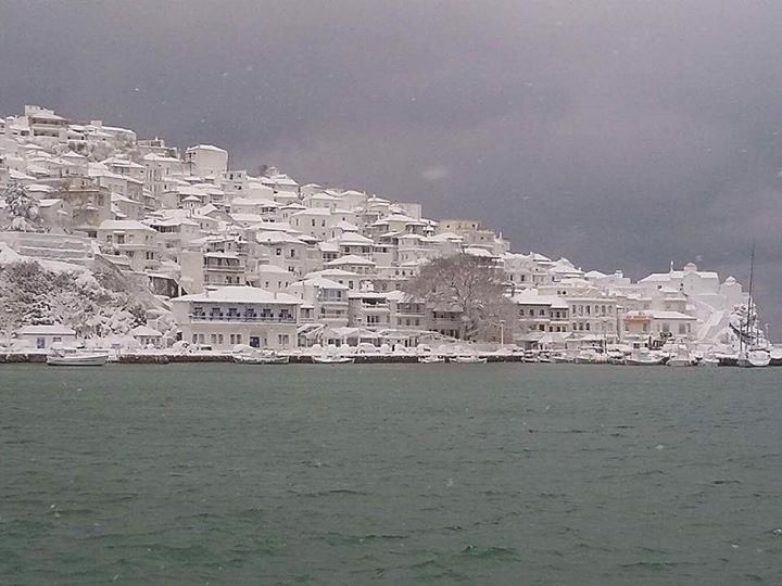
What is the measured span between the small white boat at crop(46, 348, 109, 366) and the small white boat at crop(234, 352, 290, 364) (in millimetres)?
9609

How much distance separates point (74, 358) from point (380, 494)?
47394mm

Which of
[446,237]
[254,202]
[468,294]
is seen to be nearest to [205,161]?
[254,202]

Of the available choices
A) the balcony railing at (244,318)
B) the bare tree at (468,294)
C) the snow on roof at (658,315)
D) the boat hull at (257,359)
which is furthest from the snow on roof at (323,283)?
the snow on roof at (658,315)

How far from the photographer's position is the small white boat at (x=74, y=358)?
206ft

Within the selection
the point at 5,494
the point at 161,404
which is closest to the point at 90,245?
the point at 161,404

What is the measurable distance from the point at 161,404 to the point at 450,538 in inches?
892

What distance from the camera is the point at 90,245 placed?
78438mm

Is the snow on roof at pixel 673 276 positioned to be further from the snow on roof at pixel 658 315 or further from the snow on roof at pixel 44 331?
the snow on roof at pixel 44 331

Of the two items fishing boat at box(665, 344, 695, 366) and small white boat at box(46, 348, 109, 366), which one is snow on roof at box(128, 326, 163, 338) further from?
fishing boat at box(665, 344, 695, 366)

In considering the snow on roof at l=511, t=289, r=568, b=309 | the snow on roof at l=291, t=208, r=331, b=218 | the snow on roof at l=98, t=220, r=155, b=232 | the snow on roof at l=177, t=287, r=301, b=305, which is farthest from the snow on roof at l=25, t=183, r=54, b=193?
the snow on roof at l=511, t=289, r=568, b=309

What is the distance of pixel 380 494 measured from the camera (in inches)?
739

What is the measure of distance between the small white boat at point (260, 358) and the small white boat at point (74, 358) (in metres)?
9.61

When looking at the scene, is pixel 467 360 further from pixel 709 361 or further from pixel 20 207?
pixel 20 207

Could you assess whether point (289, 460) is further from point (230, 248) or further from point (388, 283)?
point (388, 283)
